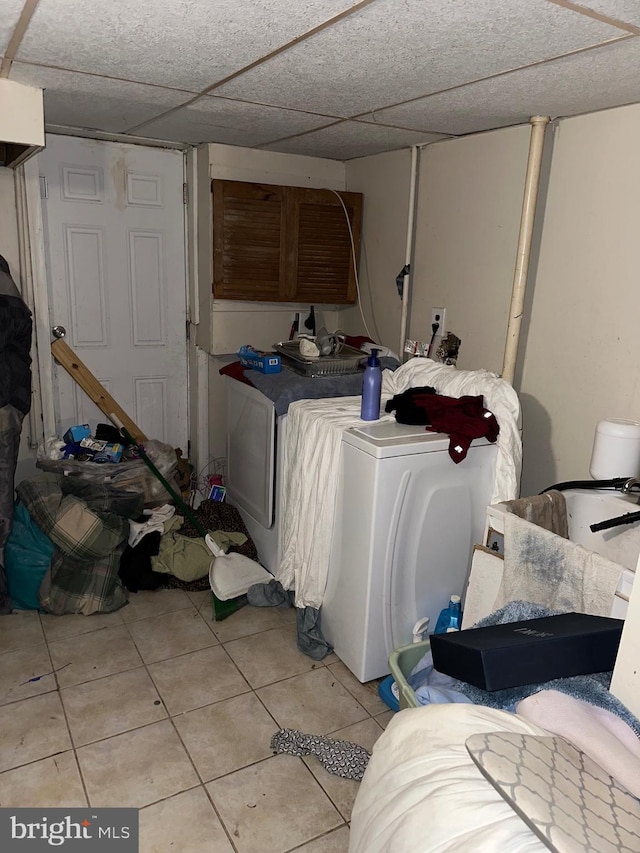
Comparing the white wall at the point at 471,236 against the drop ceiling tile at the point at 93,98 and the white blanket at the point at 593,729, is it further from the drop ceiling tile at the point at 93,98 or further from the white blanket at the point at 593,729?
the white blanket at the point at 593,729

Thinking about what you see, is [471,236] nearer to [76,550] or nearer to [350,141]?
[350,141]

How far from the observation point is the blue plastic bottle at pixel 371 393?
7.84 feet

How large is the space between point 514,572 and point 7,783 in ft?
5.23

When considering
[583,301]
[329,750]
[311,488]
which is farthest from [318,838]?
[583,301]

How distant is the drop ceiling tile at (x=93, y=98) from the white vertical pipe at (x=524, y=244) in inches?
50.0

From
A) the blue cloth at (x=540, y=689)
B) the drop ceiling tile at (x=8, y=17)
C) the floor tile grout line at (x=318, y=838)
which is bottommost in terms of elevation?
the floor tile grout line at (x=318, y=838)

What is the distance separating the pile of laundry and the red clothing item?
1.19m

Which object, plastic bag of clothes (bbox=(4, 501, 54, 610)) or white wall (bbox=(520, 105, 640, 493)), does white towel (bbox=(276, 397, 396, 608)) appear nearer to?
white wall (bbox=(520, 105, 640, 493))

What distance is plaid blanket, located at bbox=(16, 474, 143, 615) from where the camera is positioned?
104 inches

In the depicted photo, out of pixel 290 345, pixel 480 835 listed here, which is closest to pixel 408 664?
pixel 480 835

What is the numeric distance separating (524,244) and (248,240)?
1412 millimetres

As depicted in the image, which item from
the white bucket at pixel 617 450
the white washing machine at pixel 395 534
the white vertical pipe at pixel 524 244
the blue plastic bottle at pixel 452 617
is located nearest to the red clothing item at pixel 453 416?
the white washing machine at pixel 395 534

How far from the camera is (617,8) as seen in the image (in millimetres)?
1292

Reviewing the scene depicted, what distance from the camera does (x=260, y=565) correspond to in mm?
2930
